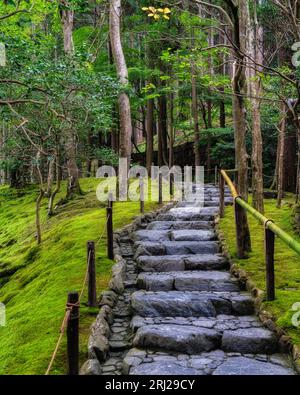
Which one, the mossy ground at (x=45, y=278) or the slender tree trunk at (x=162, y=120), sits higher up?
the slender tree trunk at (x=162, y=120)

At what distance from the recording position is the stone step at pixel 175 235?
815cm

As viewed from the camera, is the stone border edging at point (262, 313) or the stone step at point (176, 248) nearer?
the stone border edging at point (262, 313)

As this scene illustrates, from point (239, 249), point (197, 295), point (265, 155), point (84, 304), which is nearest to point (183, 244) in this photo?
point (239, 249)

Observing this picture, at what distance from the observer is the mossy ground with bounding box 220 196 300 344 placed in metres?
4.66

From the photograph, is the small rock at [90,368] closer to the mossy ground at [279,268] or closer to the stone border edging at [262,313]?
the stone border edging at [262,313]

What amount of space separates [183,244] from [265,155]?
11.8m

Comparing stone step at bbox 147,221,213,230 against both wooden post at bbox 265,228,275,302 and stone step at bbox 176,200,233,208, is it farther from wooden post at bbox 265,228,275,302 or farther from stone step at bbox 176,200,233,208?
wooden post at bbox 265,228,275,302

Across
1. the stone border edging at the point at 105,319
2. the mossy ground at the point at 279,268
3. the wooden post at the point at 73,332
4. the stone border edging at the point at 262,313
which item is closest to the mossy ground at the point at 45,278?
the stone border edging at the point at 105,319

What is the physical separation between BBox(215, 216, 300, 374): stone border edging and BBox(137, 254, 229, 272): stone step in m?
0.21

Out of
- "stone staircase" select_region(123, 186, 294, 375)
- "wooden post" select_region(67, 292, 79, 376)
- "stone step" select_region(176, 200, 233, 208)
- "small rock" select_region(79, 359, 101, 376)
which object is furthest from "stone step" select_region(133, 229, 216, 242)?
"wooden post" select_region(67, 292, 79, 376)

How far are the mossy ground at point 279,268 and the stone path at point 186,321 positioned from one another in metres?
0.24

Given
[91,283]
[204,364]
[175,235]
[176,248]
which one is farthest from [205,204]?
[204,364]

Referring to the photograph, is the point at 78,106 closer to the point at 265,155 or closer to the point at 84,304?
the point at 84,304

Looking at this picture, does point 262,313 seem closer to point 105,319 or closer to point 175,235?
point 105,319
